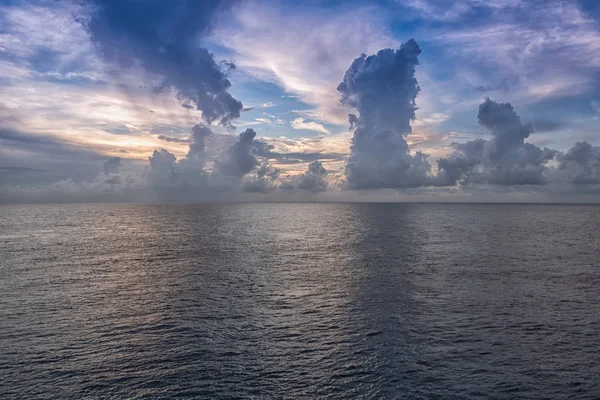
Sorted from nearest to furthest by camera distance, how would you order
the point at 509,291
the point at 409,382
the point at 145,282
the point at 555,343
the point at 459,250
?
the point at 409,382 → the point at 555,343 → the point at 509,291 → the point at 145,282 → the point at 459,250

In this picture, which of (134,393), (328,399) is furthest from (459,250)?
(134,393)

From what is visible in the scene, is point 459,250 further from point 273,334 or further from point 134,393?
point 134,393

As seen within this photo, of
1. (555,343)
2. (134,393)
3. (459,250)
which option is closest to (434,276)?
(555,343)

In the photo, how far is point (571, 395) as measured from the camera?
2864 cm

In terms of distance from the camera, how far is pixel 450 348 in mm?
36844

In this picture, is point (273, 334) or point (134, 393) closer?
point (134, 393)

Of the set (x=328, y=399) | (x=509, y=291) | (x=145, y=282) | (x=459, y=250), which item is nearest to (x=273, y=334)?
(x=328, y=399)

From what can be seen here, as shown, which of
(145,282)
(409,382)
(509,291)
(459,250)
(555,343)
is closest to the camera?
(409,382)

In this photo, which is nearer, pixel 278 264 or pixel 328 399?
pixel 328 399

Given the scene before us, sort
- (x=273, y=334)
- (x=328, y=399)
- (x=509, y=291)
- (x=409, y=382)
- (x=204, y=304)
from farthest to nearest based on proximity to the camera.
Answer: (x=509, y=291) < (x=204, y=304) < (x=273, y=334) < (x=409, y=382) < (x=328, y=399)

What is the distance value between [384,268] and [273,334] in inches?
1652

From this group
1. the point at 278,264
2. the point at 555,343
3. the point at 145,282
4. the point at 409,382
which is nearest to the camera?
the point at 409,382

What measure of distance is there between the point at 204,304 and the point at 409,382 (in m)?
30.3

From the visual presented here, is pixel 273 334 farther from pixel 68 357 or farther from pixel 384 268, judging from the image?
pixel 384 268
